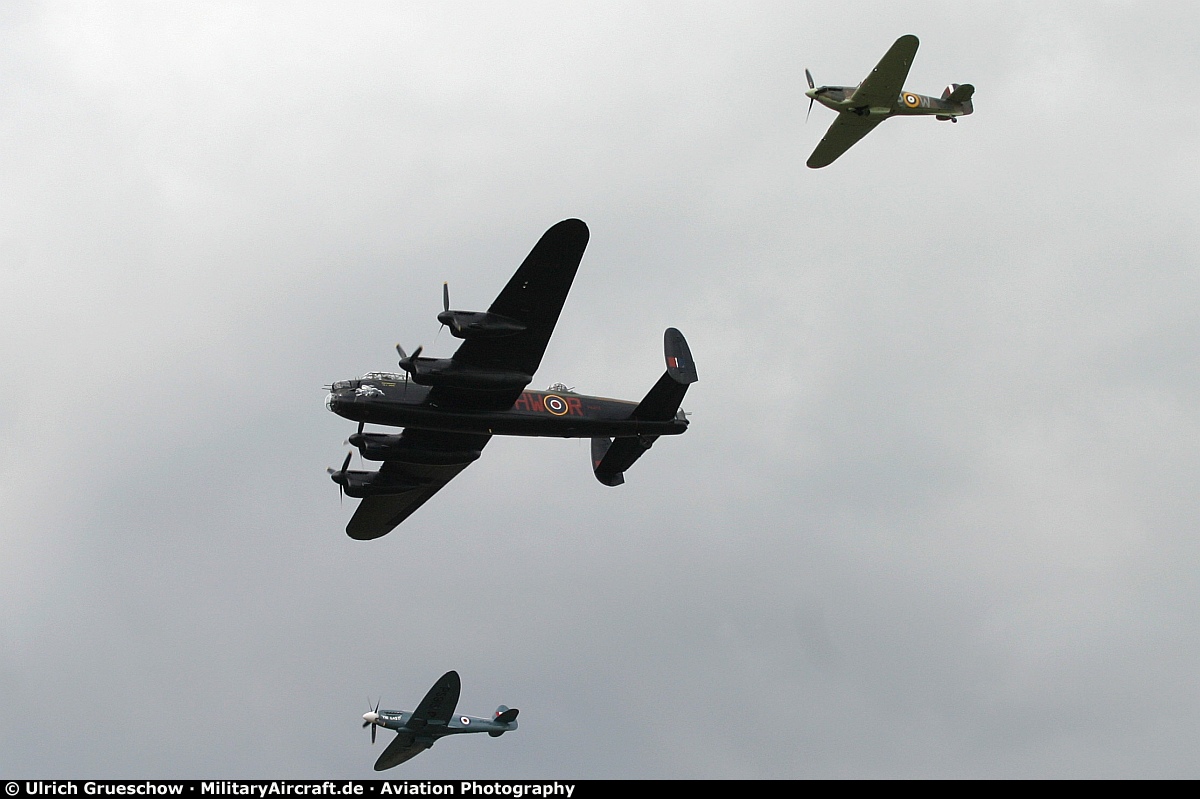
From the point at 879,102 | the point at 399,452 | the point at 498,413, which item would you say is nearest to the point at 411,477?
the point at 399,452

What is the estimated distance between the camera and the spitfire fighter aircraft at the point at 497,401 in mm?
30812

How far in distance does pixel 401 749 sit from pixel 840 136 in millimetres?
38574

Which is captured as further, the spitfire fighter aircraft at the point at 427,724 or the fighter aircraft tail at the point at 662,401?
the spitfire fighter aircraft at the point at 427,724

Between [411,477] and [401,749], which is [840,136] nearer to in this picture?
[411,477]

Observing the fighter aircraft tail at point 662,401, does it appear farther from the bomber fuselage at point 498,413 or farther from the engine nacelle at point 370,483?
the engine nacelle at point 370,483

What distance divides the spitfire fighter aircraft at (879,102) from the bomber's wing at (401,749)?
3570cm

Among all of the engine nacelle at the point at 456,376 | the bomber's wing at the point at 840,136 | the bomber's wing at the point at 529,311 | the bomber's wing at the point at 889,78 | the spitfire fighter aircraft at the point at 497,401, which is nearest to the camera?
the bomber's wing at the point at 529,311

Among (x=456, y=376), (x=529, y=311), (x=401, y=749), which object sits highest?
(x=529, y=311)

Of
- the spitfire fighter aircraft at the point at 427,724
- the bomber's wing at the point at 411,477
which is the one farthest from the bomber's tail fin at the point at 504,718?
the bomber's wing at the point at 411,477

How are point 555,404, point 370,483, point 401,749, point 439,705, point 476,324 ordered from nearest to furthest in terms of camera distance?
point 476,324 < point 555,404 < point 370,483 < point 439,705 < point 401,749

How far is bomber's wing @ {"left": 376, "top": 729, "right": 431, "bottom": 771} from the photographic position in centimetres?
5708

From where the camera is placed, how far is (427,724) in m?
56.4

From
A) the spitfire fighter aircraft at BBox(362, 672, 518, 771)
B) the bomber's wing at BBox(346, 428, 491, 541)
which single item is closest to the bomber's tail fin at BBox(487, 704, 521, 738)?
the spitfire fighter aircraft at BBox(362, 672, 518, 771)
